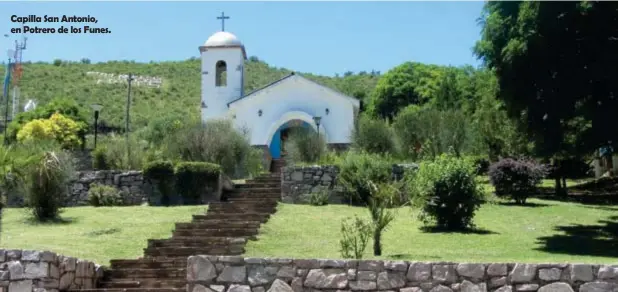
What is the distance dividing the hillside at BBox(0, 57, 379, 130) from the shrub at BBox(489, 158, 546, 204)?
111 feet

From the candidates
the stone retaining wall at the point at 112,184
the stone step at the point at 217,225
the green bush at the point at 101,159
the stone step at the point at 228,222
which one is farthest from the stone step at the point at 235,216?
the green bush at the point at 101,159

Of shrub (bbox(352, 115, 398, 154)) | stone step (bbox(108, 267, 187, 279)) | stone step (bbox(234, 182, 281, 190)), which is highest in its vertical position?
shrub (bbox(352, 115, 398, 154))

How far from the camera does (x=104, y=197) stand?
859 inches

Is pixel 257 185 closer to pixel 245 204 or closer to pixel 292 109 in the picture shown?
pixel 245 204

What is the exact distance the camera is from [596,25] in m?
15.9

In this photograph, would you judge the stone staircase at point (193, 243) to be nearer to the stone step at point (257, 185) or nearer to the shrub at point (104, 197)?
the stone step at point (257, 185)

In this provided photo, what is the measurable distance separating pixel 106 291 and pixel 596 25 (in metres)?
11.1

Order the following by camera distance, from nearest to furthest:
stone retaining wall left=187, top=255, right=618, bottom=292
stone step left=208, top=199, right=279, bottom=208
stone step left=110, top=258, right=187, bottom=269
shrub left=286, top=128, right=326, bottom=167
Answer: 1. stone retaining wall left=187, top=255, right=618, bottom=292
2. stone step left=110, top=258, right=187, bottom=269
3. stone step left=208, top=199, right=279, bottom=208
4. shrub left=286, top=128, right=326, bottom=167

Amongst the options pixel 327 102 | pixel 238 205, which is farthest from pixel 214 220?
pixel 327 102

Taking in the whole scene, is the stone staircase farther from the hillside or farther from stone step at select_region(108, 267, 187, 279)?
the hillside

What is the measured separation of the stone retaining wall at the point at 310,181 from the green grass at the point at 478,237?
71cm

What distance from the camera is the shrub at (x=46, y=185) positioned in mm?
18391

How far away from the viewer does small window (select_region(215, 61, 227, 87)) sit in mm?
36225

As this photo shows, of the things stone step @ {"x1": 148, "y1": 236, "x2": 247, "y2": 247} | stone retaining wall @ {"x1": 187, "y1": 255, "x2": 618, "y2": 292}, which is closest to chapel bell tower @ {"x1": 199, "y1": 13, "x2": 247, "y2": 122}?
stone step @ {"x1": 148, "y1": 236, "x2": 247, "y2": 247}
